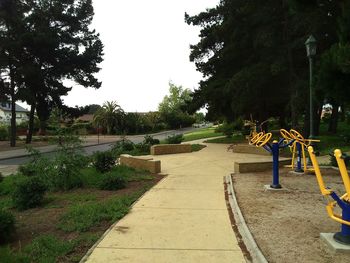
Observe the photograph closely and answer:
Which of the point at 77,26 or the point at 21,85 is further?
the point at 77,26

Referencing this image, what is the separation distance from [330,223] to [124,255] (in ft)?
11.6

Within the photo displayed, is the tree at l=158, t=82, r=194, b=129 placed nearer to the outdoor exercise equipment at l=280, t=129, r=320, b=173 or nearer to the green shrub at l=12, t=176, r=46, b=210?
the outdoor exercise equipment at l=280, t=129, r=320, b=173

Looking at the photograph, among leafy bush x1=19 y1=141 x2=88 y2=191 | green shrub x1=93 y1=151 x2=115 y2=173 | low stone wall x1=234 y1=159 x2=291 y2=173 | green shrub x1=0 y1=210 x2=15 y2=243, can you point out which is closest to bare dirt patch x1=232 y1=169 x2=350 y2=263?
low stone wall x1=234 y1=159 x2=291 y2=173

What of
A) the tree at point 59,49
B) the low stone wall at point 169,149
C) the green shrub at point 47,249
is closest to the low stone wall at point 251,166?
the low stone wall at point 169,149

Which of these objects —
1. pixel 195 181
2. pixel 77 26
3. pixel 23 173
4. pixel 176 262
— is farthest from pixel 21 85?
pixel 176 262

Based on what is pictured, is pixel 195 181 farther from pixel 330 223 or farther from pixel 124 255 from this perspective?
pixel 124 255

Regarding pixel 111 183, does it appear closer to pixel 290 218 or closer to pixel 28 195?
pixel 28 195

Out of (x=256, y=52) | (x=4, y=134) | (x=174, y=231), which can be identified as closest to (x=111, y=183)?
(x=174, y=231)

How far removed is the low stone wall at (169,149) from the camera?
2052cm

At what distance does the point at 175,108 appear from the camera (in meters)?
100

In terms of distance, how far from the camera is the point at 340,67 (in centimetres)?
855

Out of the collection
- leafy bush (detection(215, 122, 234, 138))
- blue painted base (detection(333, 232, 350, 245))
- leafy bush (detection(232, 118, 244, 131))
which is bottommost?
blue painted base (detection(333, 232, 350, 245))

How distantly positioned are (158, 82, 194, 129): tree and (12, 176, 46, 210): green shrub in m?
74.8

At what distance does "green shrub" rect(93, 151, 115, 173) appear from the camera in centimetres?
1238
